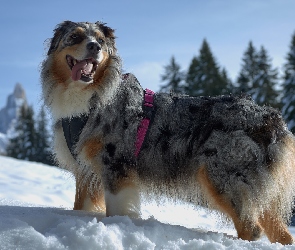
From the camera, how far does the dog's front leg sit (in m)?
4.01

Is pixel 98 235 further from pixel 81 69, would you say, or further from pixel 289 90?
pixel 289 90

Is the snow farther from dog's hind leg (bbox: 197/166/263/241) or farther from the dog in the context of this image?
the dog

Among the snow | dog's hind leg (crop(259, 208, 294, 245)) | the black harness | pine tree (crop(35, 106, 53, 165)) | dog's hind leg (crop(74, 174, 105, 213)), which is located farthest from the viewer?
pine tree (crop(35, 106, 53, 165))

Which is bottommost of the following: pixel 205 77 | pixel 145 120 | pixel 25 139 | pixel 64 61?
pixel 145 120

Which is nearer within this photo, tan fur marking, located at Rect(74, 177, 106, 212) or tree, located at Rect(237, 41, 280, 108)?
tan fur marking, located at Rect(74, 177, 106, 212)

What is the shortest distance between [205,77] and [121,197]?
71.7ft

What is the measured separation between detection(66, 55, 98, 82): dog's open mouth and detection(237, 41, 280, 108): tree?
18.2m

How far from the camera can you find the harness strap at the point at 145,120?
4.18 meters

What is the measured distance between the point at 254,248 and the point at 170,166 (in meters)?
1.35

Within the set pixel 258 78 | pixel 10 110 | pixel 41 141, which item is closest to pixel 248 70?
pixel 258 78

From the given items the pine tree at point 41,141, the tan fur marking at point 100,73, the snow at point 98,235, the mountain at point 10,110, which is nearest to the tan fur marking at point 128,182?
the snow at point 98,235

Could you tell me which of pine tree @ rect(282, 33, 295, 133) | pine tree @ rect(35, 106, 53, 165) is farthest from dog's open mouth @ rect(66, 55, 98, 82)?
pine tree @ rect(35, 106, 53, 165)

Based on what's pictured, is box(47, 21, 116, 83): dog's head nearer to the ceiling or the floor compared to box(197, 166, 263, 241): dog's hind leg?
nearer to the ceiling

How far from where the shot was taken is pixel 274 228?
413cm
